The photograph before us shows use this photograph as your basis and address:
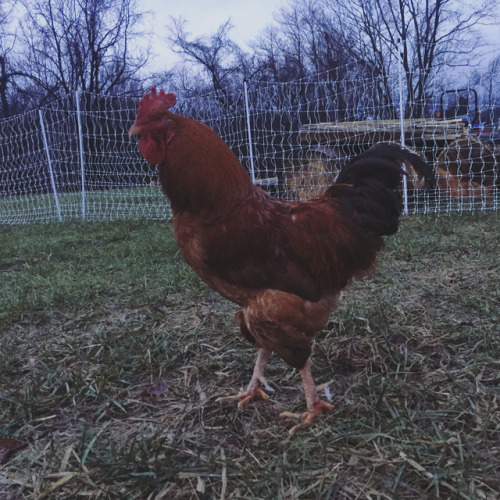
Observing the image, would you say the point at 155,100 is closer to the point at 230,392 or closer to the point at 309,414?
the point at 230,392

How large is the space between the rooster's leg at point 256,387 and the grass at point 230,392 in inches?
1.9

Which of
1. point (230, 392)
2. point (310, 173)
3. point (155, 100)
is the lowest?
point (230, 392)

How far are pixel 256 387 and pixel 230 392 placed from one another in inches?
6.2

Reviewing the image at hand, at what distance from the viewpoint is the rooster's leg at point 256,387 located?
6.89 ft

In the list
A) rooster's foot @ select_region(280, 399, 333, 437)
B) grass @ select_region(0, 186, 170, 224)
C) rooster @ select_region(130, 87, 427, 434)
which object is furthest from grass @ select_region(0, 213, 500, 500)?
grass @ select_region(0, 186, 170, 224)

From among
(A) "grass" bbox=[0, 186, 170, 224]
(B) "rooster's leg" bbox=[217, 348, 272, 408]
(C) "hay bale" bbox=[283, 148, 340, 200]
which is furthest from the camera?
(A) "grass" bbox=[0, 186, 170, 224]

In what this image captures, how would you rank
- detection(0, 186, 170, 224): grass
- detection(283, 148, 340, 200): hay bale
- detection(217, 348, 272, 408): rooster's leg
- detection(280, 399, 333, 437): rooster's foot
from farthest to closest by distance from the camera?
detection(0, 186, 170, 224): grass, detection(283, 148, 340, 200): hay bale, detection(217, 348, 272, 408): rooster's leg, detection(280, 399, 333, 437): rooster's foot

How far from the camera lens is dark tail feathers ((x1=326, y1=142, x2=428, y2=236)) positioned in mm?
2047

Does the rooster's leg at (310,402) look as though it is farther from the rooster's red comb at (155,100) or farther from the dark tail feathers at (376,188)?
the rooster's red comb at (155,100)

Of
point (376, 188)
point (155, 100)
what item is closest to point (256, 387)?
point (376, 188)

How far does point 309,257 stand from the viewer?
199 centimetres

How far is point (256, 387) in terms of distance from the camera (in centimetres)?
216

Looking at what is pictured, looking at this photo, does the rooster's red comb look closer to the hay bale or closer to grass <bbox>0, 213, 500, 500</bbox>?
grass <bbox>0, 213, 500, 500</bbox>

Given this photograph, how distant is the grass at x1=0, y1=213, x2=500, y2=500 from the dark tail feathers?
84 centimetres
